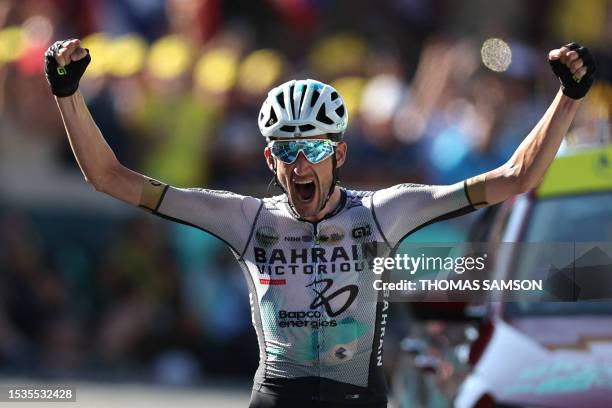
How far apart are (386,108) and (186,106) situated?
6.44ft

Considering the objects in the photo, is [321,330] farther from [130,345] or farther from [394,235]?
[130,345]

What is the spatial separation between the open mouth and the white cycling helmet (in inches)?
8.3

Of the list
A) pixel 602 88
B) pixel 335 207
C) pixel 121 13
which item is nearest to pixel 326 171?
Answer: pixel 335 207

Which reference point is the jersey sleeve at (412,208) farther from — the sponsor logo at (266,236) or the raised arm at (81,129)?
the raised arm at (81,129)

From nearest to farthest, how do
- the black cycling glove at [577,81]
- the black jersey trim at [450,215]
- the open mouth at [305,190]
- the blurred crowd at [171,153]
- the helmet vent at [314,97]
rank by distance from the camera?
1. the black cycling glove at [577,81]
2. the black jersey trim at [450,215]
3. the open mouth at [305,190]
4. the helmet vent at [314,97]
5. the blurred crowd at [171,153]

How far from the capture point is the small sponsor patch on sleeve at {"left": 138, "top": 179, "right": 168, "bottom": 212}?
6488mm

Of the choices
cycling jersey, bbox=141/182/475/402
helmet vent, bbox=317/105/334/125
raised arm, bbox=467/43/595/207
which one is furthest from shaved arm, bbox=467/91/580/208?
helmet vent, bbox=317/105/334/125

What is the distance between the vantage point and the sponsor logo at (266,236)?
6.51 m

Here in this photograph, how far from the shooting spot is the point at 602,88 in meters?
12.8

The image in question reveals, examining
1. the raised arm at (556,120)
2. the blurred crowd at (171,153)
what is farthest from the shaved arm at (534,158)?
the blurred crowd at (171,153)

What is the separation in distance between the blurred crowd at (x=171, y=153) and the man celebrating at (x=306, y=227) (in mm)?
6471

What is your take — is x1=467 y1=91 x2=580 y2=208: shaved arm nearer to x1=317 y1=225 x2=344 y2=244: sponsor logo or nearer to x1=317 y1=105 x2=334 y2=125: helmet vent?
x1=317 y1=225 x2=344 y2=244: sponsor logo

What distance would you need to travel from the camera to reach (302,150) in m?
6.39

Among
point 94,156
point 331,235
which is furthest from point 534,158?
point 94,156
